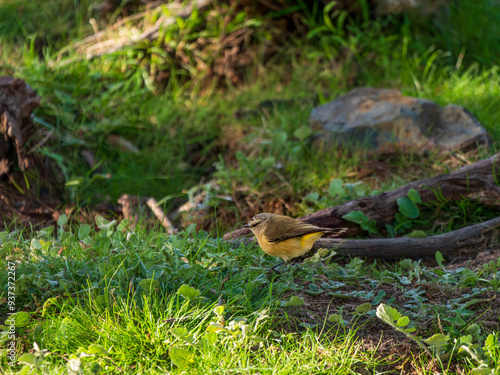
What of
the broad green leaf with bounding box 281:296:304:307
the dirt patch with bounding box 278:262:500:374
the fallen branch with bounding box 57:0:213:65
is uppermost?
the fallen branch with bounding box 57:0:213:65

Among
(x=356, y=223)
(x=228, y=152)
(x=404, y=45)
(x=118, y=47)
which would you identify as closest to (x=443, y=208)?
(x=356, y=223)

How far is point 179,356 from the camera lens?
2391 mm

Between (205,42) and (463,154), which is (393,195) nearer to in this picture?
(463,154)

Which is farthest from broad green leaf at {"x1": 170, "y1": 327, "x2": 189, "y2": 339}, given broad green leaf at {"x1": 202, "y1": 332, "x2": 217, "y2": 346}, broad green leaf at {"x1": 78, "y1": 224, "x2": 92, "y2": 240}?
broad green leaf at {"x1": 78, "y1": 224, "x2": 92, "y2": 240}

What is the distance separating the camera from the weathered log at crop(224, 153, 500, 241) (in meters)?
4.11

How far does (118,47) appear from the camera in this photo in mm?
6766

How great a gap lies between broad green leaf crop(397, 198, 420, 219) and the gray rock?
1.19m

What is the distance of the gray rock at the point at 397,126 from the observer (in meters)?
5.15

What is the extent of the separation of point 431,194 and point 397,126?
4.18ft

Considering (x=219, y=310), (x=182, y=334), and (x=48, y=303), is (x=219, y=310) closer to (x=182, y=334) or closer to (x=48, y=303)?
(x=182, y=334)

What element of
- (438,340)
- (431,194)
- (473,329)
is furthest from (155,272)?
(431,194)

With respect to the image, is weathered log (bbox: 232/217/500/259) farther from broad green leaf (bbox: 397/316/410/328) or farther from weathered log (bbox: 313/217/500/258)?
broad green leaf (bbox: 397/316/410/328)

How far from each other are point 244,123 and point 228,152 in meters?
0.42

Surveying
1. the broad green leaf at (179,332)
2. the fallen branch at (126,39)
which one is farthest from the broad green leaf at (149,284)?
the fallen branch at (126,39)
